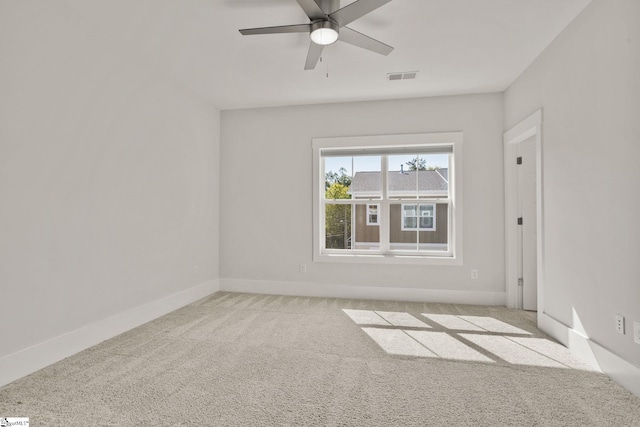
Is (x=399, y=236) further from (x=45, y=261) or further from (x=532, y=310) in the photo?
(x=45, y=261)

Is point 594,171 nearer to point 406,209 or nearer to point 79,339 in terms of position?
point 406,209

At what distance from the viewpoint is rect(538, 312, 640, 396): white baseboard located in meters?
2.05

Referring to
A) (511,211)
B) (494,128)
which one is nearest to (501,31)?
(494,128)

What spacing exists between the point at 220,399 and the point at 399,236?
3.16 metres

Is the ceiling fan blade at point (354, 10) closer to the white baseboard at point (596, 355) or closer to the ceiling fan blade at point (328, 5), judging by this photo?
the ceiling fan blade at point (328, 5)

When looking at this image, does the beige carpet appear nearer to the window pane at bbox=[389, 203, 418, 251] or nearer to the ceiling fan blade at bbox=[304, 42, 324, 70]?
the window pane at bbox=[389, 203, 418, 251]

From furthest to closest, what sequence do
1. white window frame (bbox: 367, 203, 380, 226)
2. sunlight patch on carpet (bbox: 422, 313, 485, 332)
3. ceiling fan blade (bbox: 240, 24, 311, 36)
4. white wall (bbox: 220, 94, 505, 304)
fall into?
white window frame (bbox: 367, 203, 380, 226) < white wall (bbox: 220, 94, 505, 304) < sunlight patch on carpet (bbox: 422, 313, 485, 332) < ceiling fan blade (bbox: 240, 24, 311, 36)

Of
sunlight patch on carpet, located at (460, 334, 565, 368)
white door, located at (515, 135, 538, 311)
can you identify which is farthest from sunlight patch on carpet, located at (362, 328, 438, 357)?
white door, located at (515, 135, 538, 311)

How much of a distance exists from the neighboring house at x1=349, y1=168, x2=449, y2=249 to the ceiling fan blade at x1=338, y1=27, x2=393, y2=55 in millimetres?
2214

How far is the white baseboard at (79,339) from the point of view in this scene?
2.16 meters

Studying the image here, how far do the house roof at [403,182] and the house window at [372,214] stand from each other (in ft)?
0.72

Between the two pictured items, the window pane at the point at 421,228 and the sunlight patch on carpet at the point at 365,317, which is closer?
the sunlight patch on carpet at the point at 365,317

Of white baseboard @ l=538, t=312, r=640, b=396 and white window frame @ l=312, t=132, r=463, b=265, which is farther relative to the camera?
white window frame @ l=312, t=132, r=463, b=265

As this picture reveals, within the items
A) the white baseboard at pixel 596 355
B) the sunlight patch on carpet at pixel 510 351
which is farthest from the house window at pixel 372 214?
the white baseboard at pixel 596 355
